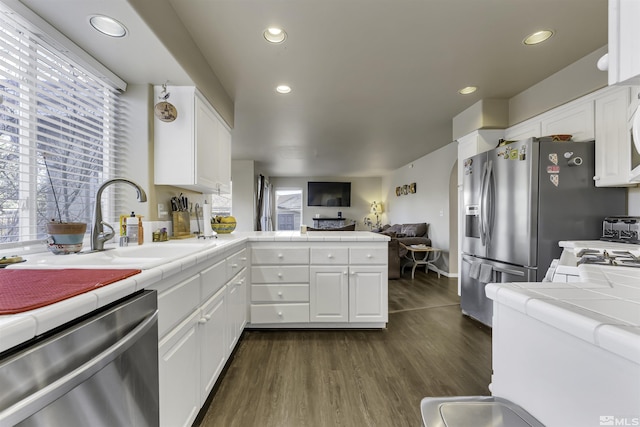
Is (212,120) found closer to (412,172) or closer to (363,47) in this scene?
(363,47)

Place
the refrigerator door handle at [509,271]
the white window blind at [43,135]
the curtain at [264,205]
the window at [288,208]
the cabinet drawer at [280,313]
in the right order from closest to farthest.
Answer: the white window blind at [43,135]
the refrigerator door handle at [509,271]
the cabinet drawer at [280,313]
the curtain at [264,205]
the window at [288,208]

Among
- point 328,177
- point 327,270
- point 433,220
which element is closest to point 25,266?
point 327,270

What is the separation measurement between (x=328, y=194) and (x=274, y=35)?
723cm

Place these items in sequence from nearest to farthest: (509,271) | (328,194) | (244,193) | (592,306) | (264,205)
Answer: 1. (592,306)
2. (509,271)
3. (244,193)
4. (264,205)
5. (328,194)

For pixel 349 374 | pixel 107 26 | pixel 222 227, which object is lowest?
pixel 349 374

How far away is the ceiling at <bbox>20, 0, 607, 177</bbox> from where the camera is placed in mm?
1683

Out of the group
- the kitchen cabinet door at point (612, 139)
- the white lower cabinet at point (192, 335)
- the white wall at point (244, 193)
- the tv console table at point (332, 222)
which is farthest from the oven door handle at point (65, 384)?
the tv console table at point (332, 222)

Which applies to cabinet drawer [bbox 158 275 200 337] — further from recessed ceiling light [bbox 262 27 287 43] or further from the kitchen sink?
recessed ceiling light [bbox 262 27 287 43]

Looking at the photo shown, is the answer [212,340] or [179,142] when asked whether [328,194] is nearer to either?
[179,142]

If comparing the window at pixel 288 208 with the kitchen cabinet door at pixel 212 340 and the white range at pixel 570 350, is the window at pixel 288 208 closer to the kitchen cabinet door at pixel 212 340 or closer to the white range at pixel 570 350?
the kitchen cabinet door at pixel 212 340

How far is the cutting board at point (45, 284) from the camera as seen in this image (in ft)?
2.06

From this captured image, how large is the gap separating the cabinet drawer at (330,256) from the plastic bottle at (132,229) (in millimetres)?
1392

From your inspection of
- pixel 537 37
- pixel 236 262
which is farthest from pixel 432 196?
pixel 236 262

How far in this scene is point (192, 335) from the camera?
4.36 feet
